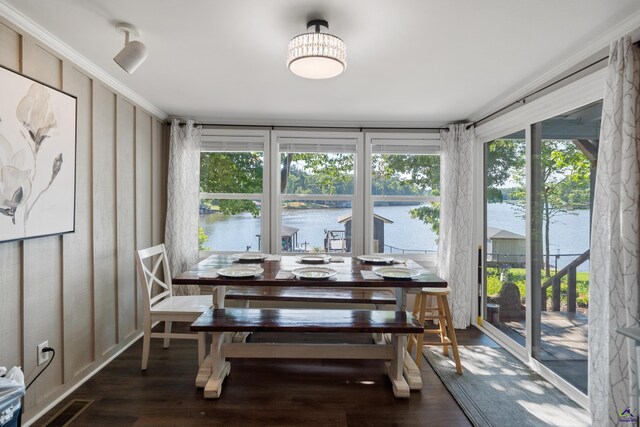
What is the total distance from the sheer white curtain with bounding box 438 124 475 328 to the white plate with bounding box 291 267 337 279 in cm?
187

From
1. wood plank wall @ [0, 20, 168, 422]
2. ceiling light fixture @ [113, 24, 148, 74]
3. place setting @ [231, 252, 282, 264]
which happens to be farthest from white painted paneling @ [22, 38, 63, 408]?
place setting @ [231, 252, 282, 264]

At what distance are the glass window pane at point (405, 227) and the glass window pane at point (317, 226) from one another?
0.34 m

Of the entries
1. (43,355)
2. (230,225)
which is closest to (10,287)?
(43,355)

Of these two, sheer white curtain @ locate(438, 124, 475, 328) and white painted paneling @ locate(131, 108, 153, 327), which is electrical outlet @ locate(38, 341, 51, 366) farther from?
sheer white curtain @ locate(438, 124, 475, 328)

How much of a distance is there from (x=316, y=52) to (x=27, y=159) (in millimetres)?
1660

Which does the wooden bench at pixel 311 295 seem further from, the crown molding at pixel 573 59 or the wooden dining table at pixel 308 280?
the crown molding at pixel 573 59

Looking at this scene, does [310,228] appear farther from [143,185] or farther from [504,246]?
[504,246]

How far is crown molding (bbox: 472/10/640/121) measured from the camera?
1804mm

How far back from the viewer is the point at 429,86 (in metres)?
2.79

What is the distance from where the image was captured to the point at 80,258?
241 centimetres

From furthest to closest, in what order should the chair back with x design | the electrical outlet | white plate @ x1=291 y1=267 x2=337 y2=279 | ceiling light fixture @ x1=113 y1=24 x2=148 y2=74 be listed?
the chair back with x design → white plate @ x1=291 y1=267 x2=337 y2=279 → the electrical outlet → ceiling light fixture @ x1=113 y1=24 x2=148 y2=74

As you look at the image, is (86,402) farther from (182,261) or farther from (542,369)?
(542,369)

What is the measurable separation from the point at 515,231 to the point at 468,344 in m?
1.12

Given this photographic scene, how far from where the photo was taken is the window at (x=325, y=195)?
12.8ft
